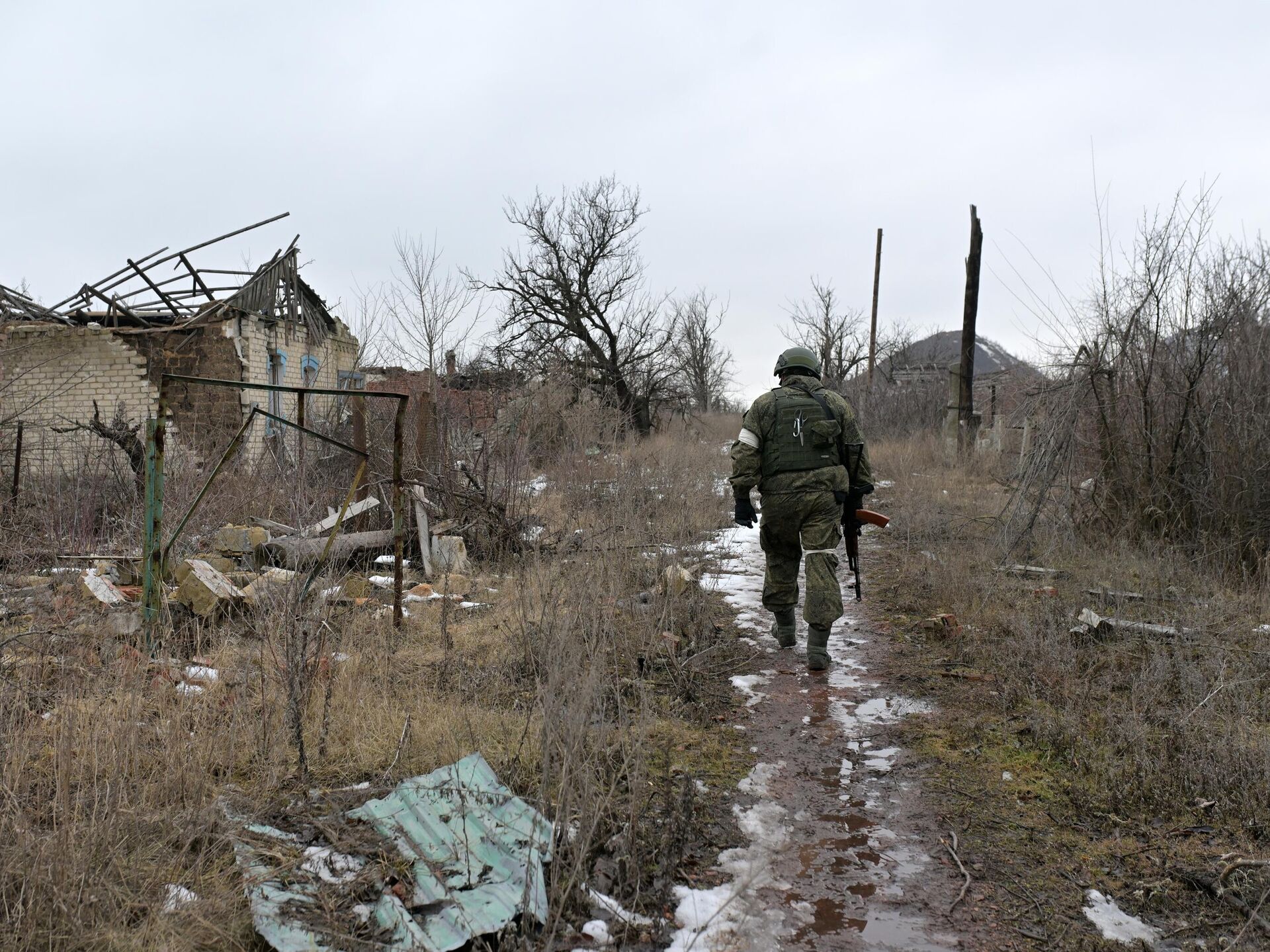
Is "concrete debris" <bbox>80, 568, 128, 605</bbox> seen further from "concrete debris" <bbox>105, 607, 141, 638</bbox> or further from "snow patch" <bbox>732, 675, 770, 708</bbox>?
"snow patch" <bbox>732, 675, 770, 708</bbox>

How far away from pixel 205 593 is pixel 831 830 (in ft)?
14.1

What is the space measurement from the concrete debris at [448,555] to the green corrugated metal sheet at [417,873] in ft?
16.5

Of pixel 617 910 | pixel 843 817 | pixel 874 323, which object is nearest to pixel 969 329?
pixel 874 323

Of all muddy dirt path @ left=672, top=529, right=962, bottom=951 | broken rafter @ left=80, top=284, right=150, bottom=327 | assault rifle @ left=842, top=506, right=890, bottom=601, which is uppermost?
broken rafter @ left=80, top=284, right=150, bottom=327

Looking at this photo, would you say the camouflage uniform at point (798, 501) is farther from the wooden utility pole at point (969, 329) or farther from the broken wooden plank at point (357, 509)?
the wooden utility pole at point (969, 329)

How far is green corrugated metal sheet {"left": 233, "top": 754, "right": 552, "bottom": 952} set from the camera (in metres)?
2.35

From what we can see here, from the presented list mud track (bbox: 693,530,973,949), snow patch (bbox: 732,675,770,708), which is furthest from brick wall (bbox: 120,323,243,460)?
mud track (bbox: 693,530,973,949)

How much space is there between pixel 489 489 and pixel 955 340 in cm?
4548

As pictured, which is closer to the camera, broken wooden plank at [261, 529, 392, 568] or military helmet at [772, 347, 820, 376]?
military helmet at [772, 347, 820, 376]

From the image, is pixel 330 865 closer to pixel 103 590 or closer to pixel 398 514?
pixel 398 514

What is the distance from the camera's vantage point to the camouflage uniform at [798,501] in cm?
525

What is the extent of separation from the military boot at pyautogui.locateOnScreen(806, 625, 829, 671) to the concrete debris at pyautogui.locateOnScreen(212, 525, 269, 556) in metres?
4.61

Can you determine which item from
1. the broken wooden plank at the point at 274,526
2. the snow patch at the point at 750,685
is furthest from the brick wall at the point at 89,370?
the snow patch at the point at 750,685

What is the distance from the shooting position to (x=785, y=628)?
5.73 m
